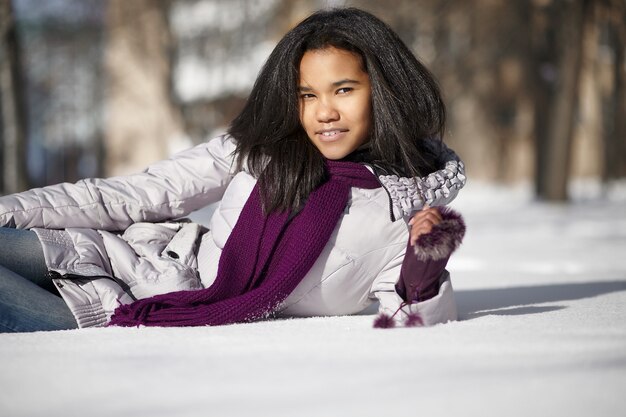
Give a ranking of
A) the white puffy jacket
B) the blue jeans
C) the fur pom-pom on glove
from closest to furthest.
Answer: the fur pom-pom on glove < the blue jeans < the white puffy jacket

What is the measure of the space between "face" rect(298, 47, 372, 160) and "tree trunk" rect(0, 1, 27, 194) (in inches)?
334

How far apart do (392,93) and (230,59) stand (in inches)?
778

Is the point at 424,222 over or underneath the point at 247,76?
underneath

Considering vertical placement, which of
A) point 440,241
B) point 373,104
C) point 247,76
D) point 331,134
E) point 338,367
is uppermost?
point 247,76

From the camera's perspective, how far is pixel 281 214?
3.12 m

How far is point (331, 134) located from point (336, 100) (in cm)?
13

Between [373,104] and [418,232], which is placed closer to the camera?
[418,232]

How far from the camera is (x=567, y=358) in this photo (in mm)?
2381

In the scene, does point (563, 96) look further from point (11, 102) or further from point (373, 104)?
point (373, 104)

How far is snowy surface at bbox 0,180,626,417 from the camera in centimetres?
194

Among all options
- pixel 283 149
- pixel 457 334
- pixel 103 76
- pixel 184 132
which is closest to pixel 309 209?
pixel 283 149

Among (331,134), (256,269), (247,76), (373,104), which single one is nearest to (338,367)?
(256,269)


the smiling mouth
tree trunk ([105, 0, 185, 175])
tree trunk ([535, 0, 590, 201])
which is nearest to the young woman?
the smiling mouth

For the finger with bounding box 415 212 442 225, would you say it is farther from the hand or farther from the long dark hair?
the long dark hair
